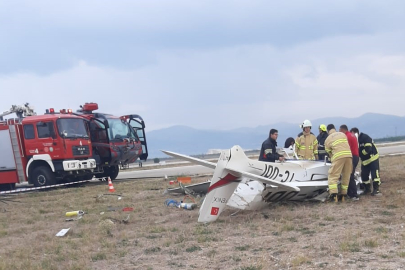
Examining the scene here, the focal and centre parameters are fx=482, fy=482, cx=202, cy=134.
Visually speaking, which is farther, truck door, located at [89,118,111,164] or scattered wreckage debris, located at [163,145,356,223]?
truck door, located at [89,118,111,164]

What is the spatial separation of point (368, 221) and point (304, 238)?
149cm

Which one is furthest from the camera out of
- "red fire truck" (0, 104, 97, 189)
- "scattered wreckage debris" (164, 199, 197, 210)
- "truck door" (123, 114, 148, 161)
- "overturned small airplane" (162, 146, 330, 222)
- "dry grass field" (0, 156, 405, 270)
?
"truck door" (123, 114, 148, 161)

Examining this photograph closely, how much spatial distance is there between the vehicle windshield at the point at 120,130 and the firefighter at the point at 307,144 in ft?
26.0

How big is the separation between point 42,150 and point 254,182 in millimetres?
9001

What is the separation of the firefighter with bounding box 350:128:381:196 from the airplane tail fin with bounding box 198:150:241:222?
3.92 meters

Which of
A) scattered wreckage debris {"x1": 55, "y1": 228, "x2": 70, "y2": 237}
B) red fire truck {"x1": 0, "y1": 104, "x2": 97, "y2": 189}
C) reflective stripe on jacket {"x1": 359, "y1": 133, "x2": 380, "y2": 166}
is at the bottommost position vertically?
scattered wreckage debris {"x1": 55, "y1": 228, "x2": 70, "y2": 237}

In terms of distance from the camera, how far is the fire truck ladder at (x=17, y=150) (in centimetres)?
1619

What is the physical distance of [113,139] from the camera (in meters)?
17.6

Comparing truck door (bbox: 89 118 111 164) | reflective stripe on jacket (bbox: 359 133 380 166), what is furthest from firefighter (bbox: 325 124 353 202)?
truck door (bbox: 89 118 111 164)

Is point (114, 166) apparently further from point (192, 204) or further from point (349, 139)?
point (349, 139)

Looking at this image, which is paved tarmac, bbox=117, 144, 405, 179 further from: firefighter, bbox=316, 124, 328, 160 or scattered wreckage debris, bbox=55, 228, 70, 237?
scattered wreckage debris, bbox=55, 228, 70, 237

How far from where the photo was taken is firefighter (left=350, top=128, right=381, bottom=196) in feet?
35.4

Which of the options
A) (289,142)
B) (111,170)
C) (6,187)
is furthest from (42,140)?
(289,142)

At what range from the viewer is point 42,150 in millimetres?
16000
